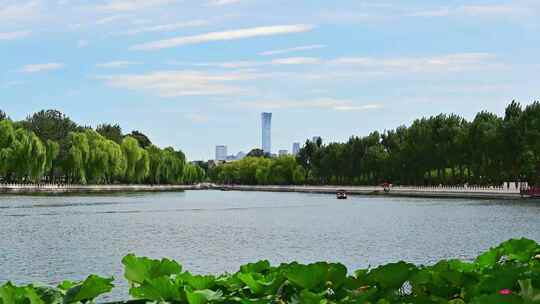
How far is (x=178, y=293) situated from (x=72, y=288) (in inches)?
25.1

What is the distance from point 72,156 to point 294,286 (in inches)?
3754

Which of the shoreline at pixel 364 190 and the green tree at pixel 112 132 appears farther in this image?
the green tree at pixel 112 132

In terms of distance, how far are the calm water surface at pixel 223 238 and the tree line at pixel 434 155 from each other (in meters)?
38.1

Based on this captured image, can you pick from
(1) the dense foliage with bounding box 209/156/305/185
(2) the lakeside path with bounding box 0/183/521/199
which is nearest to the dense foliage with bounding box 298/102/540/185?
(2) the lakeside path with bounding box 0/183/521/199

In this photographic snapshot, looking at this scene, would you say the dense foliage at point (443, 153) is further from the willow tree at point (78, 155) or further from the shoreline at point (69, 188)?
the willow tree at point (78, 155)

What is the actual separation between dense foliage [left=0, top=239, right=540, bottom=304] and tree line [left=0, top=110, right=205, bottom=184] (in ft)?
272

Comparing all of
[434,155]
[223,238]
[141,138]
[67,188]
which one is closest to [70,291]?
[223,238]

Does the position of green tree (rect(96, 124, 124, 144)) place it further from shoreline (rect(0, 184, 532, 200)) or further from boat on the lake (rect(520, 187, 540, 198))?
boat on the lake (rect(520, 187, 540, 198))

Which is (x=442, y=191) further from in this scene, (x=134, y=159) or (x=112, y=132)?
(x=112, y=132)

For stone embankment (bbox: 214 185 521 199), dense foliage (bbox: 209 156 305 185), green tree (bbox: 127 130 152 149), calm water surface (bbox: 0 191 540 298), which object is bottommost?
calm water surface (bbox: 0 191 540 298)

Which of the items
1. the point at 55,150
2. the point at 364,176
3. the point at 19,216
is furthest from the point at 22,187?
the point at 364,176

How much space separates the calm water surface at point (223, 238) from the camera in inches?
1048

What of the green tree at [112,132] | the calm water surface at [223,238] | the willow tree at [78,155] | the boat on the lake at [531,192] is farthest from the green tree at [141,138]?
the calm water surface at [223,238]

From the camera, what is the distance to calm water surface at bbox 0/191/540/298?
1048 inches
